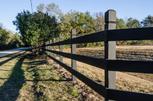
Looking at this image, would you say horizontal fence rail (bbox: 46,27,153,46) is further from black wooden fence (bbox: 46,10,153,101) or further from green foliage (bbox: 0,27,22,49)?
green foliage (bbox: 0,27,22,49)

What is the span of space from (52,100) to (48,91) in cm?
103

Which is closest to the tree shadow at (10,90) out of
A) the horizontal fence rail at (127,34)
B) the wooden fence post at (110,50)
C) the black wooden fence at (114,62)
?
the black wooden fence at (114,62)

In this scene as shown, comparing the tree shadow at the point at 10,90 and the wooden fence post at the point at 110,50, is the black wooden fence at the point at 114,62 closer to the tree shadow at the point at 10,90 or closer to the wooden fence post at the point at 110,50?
the wooden fence post at the point at 110,50

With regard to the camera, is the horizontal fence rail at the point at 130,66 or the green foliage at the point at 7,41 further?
the green foliage at the point at 7,41

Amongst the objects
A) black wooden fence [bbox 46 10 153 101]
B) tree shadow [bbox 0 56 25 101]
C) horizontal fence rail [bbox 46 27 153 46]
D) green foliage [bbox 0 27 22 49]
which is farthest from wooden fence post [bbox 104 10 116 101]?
green foliage [bbox 0 27 22 49]

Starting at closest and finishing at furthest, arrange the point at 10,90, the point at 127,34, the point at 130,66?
the point at 130,66, the point at 127,34, the point at 10,90

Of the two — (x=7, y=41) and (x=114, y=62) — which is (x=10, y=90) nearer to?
(x=114, y=62)

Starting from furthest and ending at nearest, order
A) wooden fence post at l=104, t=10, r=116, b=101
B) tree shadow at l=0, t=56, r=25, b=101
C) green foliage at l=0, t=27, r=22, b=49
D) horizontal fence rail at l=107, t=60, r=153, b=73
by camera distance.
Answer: green foliage at l=0, t=27, r=22, b=49 → tree shadow at l=0, t=56, r=25, b=101 → wooden fence post at l=104, t=10, r=116, b=101 → horizontal fence rail at l=107, t=60, r=153, b=73

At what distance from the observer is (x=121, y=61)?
16.5ft

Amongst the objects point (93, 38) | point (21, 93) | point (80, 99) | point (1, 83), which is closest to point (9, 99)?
point (21, 93)

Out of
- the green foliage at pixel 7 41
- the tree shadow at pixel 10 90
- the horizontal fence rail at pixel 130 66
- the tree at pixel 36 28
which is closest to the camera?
the horizontal fence rail at pixel 130 66

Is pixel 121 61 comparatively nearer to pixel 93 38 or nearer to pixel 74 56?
pixel 93 38

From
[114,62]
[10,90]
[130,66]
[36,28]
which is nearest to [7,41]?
[36,28]

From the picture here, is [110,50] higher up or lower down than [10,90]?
higher up
